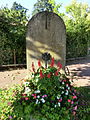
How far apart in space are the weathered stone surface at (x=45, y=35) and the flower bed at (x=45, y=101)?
2.94 feet

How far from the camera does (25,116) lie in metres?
2.07

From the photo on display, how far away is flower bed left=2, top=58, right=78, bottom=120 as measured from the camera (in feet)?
6.73

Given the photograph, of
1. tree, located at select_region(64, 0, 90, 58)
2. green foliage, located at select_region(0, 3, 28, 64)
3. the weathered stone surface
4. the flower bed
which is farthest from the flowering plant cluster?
tree, located at select_region(64, 0, 90, 58)

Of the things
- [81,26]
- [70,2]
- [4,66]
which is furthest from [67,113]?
[70,2]

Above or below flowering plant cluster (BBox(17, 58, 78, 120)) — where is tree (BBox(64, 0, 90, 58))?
above

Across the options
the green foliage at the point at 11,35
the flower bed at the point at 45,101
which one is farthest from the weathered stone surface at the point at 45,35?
the green foliage at the point at 11,35

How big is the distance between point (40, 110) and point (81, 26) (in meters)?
7.78

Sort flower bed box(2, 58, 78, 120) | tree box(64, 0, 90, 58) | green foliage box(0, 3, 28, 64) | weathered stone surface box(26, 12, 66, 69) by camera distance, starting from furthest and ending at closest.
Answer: tree box(64, 0, 90, 58), green foliage box(0, 3, 28, 64), weathered stone surface box(26, 12, 66, 69), flower bed box(2, 58, 78, 120)

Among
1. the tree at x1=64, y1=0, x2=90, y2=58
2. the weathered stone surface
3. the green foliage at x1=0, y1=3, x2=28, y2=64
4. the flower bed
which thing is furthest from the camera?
the tree at x1=64, y1=0, x2=90, y2=58

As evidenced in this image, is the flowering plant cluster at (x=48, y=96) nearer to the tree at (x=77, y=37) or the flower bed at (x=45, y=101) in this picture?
the flower bed at (x=45, y=101)

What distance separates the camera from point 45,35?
10.4ft

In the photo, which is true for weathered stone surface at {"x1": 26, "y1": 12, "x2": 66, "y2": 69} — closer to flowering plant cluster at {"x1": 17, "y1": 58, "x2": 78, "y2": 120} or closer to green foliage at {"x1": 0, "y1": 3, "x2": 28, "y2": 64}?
flowering plant cluster at {"x1": 17, "y1": 58, "x2": 78, "y2": 120}

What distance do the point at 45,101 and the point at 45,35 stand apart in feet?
5.55

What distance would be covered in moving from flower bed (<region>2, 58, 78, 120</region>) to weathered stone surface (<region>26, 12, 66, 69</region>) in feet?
2.94
